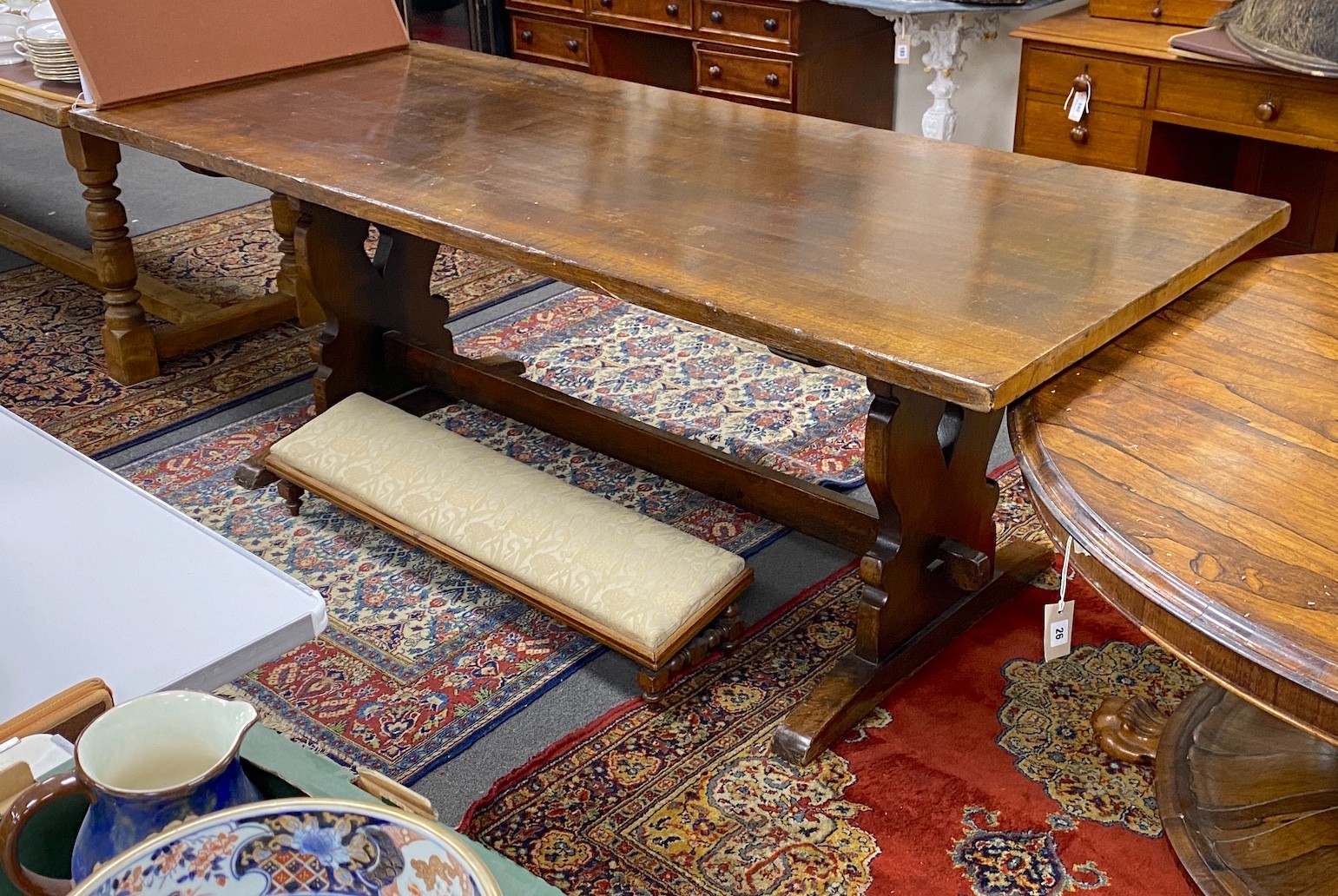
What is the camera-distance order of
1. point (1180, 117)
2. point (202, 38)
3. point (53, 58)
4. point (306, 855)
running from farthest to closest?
1. point (1180, 117)
2. point (53, 58)
3. point (202, 38)
4. point (306, 855)

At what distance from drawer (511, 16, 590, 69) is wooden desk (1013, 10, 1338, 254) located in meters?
2.10

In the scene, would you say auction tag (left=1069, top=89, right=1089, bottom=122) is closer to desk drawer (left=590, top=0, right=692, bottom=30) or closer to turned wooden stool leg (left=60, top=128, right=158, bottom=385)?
desk drawer (left=590, top=0, right=692, bottom=30)

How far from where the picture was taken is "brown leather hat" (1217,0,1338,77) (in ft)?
8.49

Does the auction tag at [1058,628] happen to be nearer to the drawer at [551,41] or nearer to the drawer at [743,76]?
the drawer at [743,76]

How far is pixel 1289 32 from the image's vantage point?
2758 mm

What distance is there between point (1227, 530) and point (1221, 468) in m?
0.14

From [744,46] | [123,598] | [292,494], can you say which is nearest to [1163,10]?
[744,46]

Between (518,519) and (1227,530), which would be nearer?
(1227,530)

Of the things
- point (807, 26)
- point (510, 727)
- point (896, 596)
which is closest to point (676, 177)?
point (896, 596)

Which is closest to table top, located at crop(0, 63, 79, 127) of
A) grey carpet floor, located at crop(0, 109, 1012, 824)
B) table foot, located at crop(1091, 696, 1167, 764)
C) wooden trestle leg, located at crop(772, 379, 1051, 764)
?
grey carpet floor, located at crop(0, 109, 1012, 824)

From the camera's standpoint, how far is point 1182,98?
3.70 metres

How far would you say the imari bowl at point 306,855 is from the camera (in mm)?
743

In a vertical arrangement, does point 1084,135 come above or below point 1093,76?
below

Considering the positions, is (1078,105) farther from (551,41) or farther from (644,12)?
(551,41)
